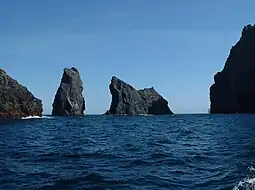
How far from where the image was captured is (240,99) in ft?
556

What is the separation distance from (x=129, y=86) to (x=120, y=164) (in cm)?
17309

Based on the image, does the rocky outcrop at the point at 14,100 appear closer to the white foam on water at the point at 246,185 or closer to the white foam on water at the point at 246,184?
the white foam on water at the point at 246,184

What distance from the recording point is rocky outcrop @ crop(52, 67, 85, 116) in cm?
17600

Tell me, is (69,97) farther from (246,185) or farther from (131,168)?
(246,185)

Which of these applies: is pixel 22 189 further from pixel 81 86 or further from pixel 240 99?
pixel 81 86

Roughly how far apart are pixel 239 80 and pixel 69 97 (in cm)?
7104

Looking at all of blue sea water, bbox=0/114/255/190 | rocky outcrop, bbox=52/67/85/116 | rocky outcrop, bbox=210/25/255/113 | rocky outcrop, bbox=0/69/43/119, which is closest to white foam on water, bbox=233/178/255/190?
blue sea water, bbox=0/114/255/190

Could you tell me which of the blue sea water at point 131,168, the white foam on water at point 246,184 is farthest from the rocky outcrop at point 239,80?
the white foam on water at point 246,184

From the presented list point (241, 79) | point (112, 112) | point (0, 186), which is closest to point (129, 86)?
point (112, 112)

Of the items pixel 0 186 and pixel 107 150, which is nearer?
pixel 0 186

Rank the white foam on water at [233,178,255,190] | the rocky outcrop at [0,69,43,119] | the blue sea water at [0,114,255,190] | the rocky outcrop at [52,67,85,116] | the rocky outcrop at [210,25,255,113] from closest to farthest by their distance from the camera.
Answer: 1. the white foam on water at [233,178,255,190]
2. the blue sea water at [0,114,255,190]
3. the rocky outcrop at [0,69,43,119]
4. the rocky outcrop at [210,25,255,113]
5. the rocky outcrop at [52,67,85,116]

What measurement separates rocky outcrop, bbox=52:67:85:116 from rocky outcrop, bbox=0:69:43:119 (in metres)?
42.7

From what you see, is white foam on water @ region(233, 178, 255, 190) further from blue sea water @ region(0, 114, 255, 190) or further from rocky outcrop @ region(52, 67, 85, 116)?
rocky outcrop @ region(52, 67, 85, 116)

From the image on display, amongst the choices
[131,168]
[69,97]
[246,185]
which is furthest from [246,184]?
[69,97]
